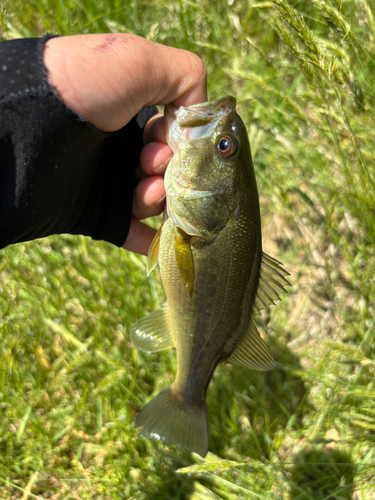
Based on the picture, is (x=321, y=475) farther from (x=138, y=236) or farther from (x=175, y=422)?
(x=138, y=236)

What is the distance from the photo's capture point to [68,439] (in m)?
2.99

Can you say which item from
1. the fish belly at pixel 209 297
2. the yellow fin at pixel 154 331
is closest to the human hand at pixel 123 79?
the fish belly at pixel 209 297

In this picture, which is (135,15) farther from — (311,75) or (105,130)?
(311,75)

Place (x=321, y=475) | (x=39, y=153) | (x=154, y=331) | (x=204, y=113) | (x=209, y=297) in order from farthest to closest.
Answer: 1. (x=321, y=475)
2. (x=154, y=331)
3. (x=209, y=297)
4. (x=204, y=113)
5. (x=39, y=153)

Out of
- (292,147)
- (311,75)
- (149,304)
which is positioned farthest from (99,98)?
(292,147)

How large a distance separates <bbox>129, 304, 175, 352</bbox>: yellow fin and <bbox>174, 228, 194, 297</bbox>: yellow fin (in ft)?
1.38

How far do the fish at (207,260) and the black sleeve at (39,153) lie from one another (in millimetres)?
454

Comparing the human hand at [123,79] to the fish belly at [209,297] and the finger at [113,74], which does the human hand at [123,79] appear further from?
the fish belly at [209,297]

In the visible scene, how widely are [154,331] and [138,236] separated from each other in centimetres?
64

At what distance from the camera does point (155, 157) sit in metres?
2.33

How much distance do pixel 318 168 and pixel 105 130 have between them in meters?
1.56

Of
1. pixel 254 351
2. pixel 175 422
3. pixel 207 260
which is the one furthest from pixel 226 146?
pixel 175 422

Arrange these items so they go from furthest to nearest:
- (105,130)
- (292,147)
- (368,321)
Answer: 1. (292,147)
2. (368,321)
3. (105,130)

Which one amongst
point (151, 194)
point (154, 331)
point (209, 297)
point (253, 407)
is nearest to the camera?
point (209, 297)
